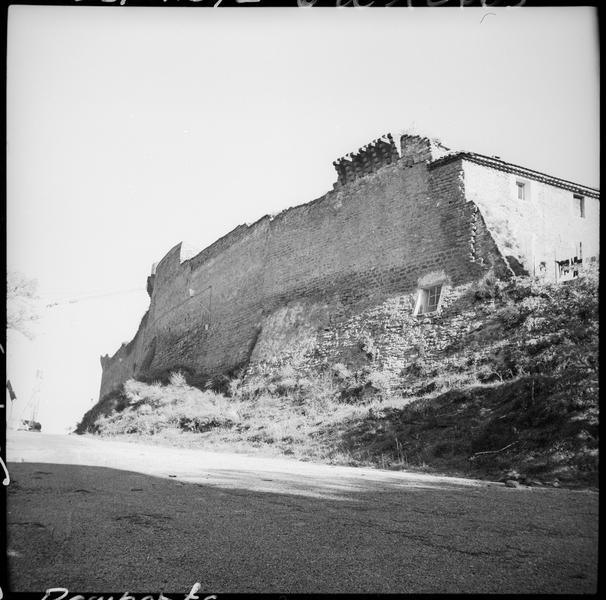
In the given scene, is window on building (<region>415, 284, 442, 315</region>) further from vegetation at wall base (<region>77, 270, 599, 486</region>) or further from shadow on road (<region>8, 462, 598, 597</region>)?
shadow on road (<region>8, 462, 598, 597</region>)

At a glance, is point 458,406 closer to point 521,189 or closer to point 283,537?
point 283,537

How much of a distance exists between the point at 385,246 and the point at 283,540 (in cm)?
1232

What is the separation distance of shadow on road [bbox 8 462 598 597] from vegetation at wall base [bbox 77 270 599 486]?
80.6 inches

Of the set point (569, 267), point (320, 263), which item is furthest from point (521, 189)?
point (320, 263)

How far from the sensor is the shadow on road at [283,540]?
113 inches

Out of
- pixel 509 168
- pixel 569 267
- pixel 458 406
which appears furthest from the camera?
pixel 509 168

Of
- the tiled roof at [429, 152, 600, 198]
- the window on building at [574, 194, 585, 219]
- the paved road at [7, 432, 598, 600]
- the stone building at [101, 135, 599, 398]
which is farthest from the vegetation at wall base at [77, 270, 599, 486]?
the window on building at [574, 194, 585, 219]

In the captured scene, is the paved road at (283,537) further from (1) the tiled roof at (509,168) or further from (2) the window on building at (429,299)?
(1) the tiled roof at (509,168)

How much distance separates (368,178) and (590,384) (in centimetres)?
982

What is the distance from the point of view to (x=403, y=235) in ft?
48.6

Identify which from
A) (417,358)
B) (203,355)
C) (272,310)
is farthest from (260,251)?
(417,358)

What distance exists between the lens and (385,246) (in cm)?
1518

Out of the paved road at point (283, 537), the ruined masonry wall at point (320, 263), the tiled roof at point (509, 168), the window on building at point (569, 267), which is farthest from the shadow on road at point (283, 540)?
the tiled roof at point (509, 168)

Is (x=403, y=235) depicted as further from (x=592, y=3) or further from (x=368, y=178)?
(x=592, y=3)
